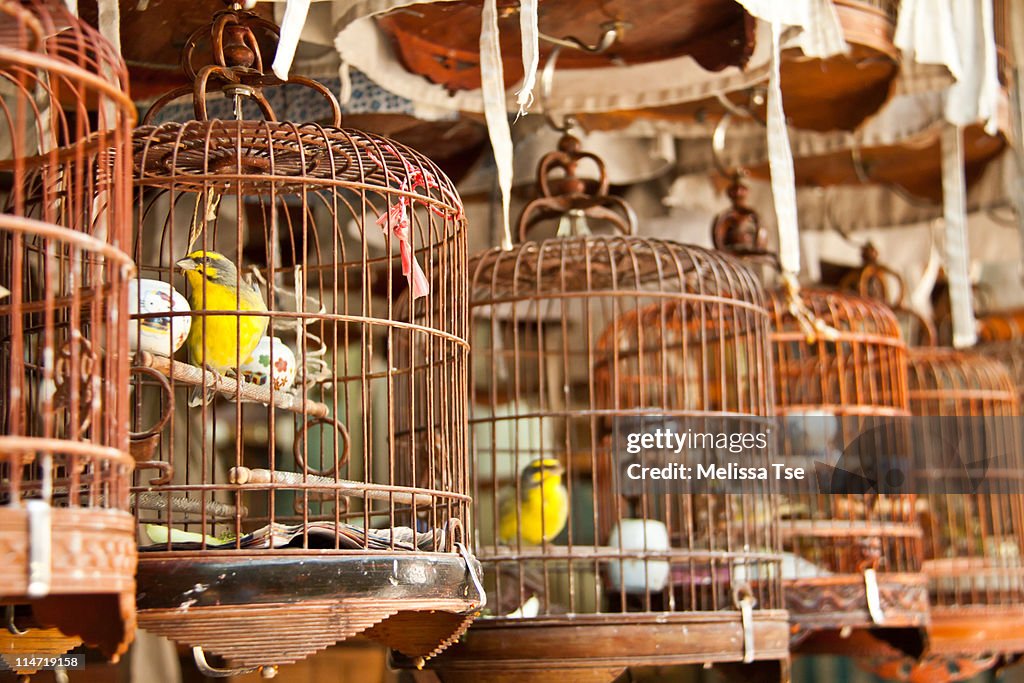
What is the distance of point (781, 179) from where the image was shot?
295 centimetres

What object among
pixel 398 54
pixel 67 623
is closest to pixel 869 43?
pixel 398 54

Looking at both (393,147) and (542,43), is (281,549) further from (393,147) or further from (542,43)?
(542,43)

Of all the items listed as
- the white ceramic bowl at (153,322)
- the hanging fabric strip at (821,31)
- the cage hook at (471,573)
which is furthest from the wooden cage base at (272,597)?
the hanging fabric strip at (821,31)

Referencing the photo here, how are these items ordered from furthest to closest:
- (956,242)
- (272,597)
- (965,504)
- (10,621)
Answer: (965,504)
(956,242)
(10,621)
(272,597)

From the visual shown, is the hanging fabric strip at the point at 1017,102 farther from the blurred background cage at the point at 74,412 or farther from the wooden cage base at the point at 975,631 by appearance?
the blurred background cage at the point at 74,412

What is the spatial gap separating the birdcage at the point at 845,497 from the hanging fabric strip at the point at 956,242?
0.23 metres

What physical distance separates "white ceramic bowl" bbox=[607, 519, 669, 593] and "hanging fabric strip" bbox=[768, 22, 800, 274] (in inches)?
27.3

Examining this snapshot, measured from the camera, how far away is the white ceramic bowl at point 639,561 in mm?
3090

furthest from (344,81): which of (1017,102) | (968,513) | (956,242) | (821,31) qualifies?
(968,513)

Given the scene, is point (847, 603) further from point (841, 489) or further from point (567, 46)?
point (567, 46)

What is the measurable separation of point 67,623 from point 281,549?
0.34m

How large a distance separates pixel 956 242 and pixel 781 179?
99 cm

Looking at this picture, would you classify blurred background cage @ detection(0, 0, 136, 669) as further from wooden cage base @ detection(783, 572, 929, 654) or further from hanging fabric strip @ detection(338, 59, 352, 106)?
wooden cage base @ detection(783, 572, 929, 654)

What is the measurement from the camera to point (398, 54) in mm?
3215
